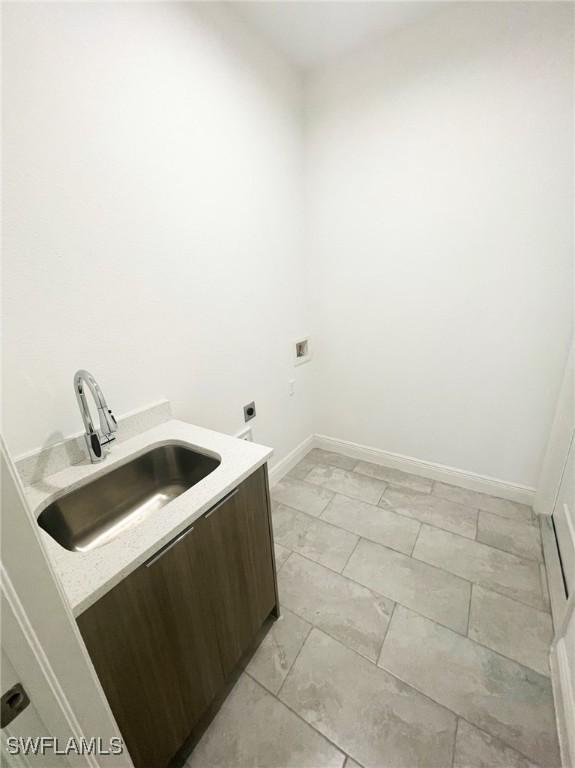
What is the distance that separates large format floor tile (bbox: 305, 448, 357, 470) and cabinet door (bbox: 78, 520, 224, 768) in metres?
1.67

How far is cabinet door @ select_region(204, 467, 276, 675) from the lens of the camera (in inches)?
39.4

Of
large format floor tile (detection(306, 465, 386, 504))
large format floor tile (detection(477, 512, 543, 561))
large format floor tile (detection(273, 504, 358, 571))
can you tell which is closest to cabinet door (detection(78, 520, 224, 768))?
large format floor tile (detection(273, 504, 358, 571))

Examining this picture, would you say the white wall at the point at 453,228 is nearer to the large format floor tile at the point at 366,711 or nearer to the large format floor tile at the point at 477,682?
the large format floor tile at the point at 477,682

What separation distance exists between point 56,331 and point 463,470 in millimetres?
2471

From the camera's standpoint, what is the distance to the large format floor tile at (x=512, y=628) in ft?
4.04

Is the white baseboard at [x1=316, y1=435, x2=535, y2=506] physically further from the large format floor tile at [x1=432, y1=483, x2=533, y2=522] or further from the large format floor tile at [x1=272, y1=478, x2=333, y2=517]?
the large format floor tile at [x1=272, y1=478, x2=333, y2=517]

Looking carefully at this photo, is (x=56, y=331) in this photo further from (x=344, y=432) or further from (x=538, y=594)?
(x=538, y=594)

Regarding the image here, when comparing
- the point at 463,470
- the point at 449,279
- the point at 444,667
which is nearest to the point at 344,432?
the point at 463,470

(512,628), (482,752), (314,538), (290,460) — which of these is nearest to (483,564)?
(512,628)

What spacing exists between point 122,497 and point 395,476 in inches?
74.3

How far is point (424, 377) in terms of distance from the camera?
2145mm

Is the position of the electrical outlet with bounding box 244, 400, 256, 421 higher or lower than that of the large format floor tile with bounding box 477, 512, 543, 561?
higher

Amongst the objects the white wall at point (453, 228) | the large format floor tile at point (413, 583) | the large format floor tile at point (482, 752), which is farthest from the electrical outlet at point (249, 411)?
the large format floor tile at point (482, 752)

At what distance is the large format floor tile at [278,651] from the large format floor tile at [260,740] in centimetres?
6
